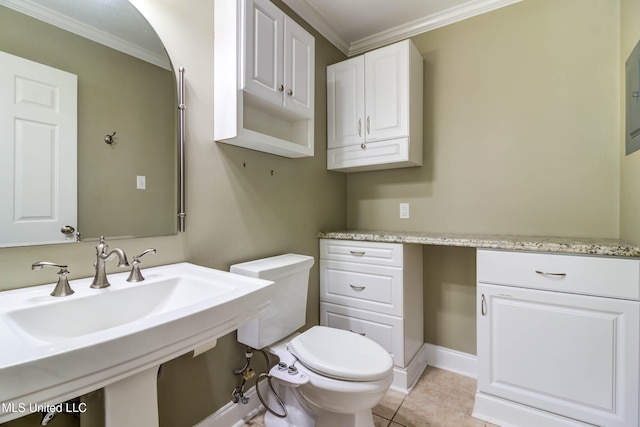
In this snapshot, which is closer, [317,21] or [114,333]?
[114,333]

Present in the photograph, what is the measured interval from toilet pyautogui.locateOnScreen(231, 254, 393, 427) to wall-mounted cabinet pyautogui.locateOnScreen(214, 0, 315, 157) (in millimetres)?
651

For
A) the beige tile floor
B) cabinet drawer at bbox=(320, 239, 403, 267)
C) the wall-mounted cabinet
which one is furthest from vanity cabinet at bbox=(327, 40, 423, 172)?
the beige tile floor

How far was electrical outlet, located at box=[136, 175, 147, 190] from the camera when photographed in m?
1.17

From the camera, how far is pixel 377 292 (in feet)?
5.99

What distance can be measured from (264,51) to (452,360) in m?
2.27

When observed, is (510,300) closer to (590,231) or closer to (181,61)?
(590,231)

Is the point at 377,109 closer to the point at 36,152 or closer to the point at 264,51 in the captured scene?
the point at 264,51

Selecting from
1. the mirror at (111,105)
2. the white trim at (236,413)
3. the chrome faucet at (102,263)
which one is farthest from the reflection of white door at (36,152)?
the white trim at (236,413)

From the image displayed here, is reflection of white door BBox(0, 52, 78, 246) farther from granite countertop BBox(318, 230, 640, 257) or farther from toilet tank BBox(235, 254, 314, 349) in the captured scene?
granite countertop BBox(318, 230, 640, 257)

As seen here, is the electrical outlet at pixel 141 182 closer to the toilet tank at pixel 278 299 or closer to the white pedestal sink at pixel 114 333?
the white pedestal sink at pixel 114 333

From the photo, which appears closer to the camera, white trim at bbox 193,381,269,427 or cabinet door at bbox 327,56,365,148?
white trim at bbox 193,381,269,427

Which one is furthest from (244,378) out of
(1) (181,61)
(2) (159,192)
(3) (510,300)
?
(1) (181,61)

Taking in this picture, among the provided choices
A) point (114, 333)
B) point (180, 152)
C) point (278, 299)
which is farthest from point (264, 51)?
point (114, 333)

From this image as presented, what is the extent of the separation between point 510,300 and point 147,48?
6.63ft
